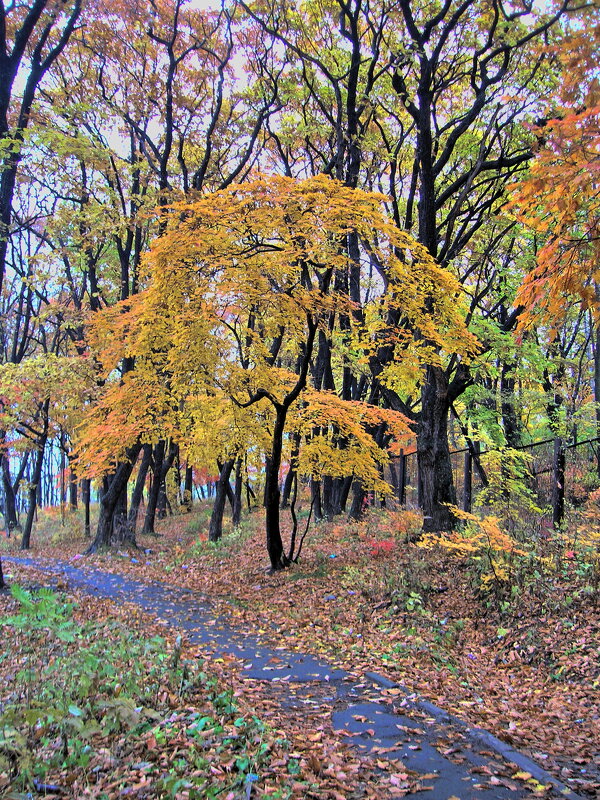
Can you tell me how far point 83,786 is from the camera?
290 cm

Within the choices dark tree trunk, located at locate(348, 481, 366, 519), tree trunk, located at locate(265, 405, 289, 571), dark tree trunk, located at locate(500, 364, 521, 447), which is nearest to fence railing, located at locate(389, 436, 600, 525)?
dark tree trunk, located at locate(348, 481, 366, 519)

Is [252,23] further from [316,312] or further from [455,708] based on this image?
[455,708]

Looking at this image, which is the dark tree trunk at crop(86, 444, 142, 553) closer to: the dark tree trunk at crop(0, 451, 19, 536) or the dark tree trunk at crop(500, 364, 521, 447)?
the dark tree trunk at crop(0, 451, 19, 536)

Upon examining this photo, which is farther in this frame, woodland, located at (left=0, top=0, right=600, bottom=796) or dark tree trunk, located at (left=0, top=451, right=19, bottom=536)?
dark tree trunk, located at (left=0, top=451, right=19, bottom=536)

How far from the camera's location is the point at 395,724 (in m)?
4.68

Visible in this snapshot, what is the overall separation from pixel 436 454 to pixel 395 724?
6.30 meters

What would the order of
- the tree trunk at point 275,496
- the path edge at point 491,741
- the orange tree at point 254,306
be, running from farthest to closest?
the tree trunk at point 275,496 → the orange tree at point 254,306 → the path edge at point 491,741

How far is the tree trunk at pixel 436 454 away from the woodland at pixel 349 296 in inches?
1.7

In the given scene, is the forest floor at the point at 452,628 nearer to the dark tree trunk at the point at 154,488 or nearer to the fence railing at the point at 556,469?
the fence railing at the point at 556,469

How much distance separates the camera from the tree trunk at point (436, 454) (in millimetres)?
10156

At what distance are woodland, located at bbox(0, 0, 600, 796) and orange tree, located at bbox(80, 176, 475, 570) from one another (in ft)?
0.20

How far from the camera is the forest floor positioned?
15.7ft

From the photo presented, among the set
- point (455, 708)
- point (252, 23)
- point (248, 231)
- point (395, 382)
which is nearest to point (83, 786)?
point (455, 708)

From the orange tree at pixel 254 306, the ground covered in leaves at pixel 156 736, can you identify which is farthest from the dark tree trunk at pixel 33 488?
the ground covered in leaves at pixel 156 736
